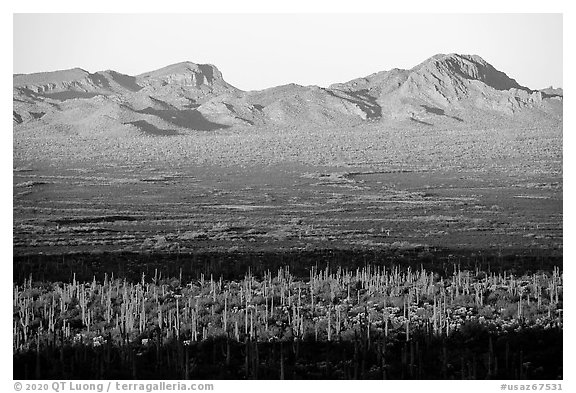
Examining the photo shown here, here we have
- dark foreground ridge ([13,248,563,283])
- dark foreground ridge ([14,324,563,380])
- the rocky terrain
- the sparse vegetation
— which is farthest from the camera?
the rocky terrain

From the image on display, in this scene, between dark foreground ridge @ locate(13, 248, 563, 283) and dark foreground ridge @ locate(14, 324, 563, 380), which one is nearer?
dark foreground ridge @ locate(14, 324, 563, 380)

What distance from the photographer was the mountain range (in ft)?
35.5

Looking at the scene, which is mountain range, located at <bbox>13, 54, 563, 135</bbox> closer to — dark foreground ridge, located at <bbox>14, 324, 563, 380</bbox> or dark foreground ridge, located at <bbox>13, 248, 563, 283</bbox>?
dark foreground ridge, located at <bbox>13, 248, 563, 283</bbox>

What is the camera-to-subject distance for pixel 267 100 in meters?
13.2

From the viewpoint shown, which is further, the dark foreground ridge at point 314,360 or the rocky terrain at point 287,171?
the rocky terrain at point 287,171

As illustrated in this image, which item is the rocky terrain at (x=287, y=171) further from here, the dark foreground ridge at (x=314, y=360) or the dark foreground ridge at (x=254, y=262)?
the dark foreground ridge at (x=314, y=360)

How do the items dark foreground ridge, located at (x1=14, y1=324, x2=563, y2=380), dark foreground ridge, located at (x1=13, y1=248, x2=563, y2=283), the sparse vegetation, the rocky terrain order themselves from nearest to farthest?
dark foreground ridge, located at (x1=14, y1=324, x2=563, y2=380) < the sparse vegetation < dark foreground ridge, located at (x1=13, y1=248, x2=563, y2=283) < the rocky terrain

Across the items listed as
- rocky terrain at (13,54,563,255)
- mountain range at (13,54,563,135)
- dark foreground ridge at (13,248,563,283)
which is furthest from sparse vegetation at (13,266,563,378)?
mountain range at (13,54,563,135)

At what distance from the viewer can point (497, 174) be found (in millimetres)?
12055

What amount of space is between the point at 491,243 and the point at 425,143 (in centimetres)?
266

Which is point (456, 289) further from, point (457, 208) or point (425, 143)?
point (425, 143)

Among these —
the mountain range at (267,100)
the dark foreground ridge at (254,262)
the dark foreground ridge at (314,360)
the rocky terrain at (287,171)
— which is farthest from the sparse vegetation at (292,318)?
the mountain range at (267,100)

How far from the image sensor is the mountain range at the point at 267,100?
10820 mm
